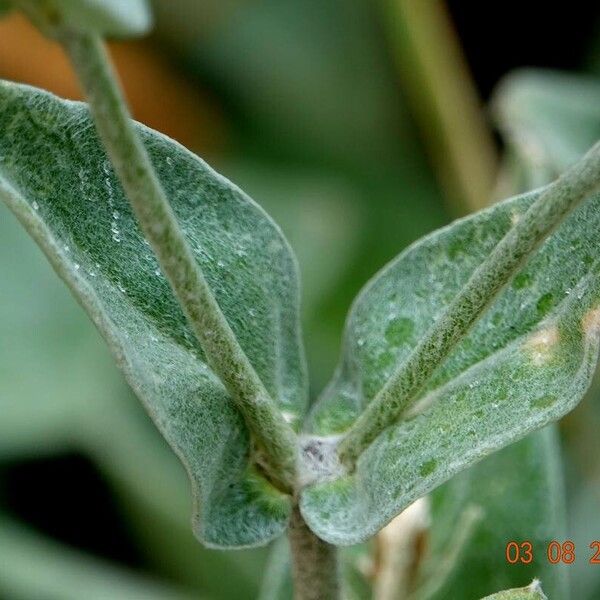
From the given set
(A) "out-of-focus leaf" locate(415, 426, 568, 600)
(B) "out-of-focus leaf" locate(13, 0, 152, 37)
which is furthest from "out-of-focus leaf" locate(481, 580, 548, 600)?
(B) "out-of-focus leaf" locate(13, 0, 152, 37)

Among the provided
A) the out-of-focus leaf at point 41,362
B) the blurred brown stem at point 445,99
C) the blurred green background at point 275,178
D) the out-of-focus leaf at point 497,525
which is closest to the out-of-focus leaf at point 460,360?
the out-of-focus leaf at point 497,525

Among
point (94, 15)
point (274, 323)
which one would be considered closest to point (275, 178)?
point (274, 323)

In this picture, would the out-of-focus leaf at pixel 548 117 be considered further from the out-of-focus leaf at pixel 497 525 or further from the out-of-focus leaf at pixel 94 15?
the out-of-focus leaf at pixel 94 15

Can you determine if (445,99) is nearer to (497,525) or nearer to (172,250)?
(497,525)

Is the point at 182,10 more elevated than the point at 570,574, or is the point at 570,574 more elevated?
the point at 182,10

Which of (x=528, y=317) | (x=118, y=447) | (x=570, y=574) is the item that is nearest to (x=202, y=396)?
(x=528, y=317)

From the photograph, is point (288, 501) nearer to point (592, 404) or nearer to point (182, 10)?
point (592, 404)
